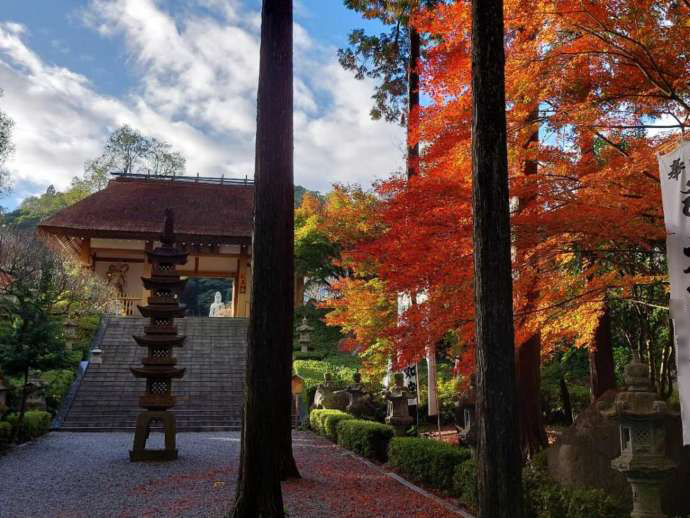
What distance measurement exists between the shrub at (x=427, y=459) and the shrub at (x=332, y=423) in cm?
372

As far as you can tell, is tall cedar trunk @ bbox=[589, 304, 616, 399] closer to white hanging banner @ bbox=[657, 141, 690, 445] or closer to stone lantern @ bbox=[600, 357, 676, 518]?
stone lantern @ bbox=[600, 357, 676, 518]

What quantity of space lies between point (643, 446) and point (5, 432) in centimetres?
1157

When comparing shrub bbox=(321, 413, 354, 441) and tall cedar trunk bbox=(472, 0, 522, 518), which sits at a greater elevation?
tall cedar trunk bbox=(472, 0, 522, 518)

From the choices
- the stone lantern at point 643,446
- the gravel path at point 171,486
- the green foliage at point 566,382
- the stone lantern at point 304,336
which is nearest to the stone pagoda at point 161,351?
the gravel path at point 171,486

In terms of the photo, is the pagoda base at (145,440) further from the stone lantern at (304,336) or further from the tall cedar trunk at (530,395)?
the stone lantern at (304,336)

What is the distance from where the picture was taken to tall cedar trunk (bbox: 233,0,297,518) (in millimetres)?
5516

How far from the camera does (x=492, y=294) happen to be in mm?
4488

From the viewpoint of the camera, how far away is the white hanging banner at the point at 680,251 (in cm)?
418

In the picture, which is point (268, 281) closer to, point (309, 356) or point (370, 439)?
point (370, 439)

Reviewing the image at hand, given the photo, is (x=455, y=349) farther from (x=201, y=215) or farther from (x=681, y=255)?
(x=201, y=215)

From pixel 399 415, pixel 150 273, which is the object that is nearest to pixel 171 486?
pixel 399 415

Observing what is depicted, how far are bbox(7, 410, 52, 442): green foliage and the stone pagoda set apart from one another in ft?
10.6

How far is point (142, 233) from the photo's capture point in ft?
80.3

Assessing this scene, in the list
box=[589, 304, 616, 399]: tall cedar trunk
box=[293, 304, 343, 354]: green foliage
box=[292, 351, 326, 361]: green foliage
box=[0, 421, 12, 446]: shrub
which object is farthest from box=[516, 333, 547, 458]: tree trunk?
box=[293, 304, 343, 354]: green foliage
